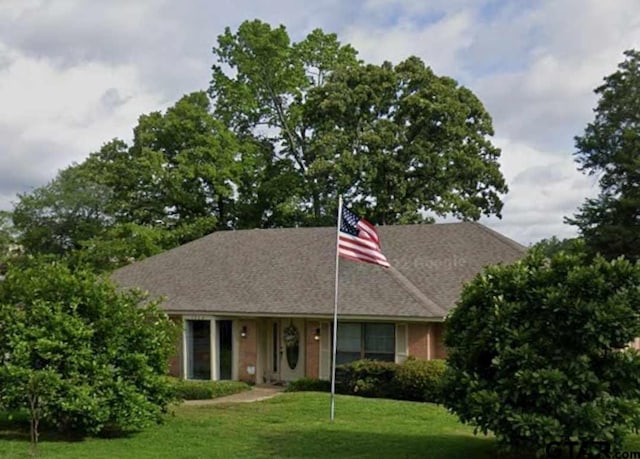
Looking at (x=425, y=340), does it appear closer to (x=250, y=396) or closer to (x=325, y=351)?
(x=325, y=351)

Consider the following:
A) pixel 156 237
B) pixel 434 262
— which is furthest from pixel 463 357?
pixel 156 237

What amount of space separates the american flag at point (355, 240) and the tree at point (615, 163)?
2012 cm

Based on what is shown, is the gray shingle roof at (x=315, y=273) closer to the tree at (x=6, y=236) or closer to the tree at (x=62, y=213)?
the tree at (x=62, y=213)

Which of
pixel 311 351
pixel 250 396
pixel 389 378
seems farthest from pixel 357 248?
pixel 311 351

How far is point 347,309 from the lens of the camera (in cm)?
2217

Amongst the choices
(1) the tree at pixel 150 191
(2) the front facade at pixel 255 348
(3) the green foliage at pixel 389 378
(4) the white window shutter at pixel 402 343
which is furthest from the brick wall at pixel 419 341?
(1) the tree at pixel 150 191

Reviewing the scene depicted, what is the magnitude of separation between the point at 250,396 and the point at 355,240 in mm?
7224

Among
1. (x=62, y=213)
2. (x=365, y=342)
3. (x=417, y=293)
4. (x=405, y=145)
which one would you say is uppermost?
(x=405, y=145)

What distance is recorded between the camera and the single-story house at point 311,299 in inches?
869

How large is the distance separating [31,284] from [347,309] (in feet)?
34.5

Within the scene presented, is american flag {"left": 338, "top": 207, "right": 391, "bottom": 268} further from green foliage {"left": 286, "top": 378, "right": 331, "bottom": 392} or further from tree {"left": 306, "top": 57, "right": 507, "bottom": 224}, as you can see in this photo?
tree {"left": 306, "top": 57, "right": 507, "bottom": 224}

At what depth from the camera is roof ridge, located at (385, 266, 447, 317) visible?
69.8 ft

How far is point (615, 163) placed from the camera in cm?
3469

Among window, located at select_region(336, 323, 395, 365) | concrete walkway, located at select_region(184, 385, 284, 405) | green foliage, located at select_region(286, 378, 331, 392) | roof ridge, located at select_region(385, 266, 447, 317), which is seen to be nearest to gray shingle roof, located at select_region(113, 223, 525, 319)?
roof ridge, located at select_region(385, 266, 447, 317)
